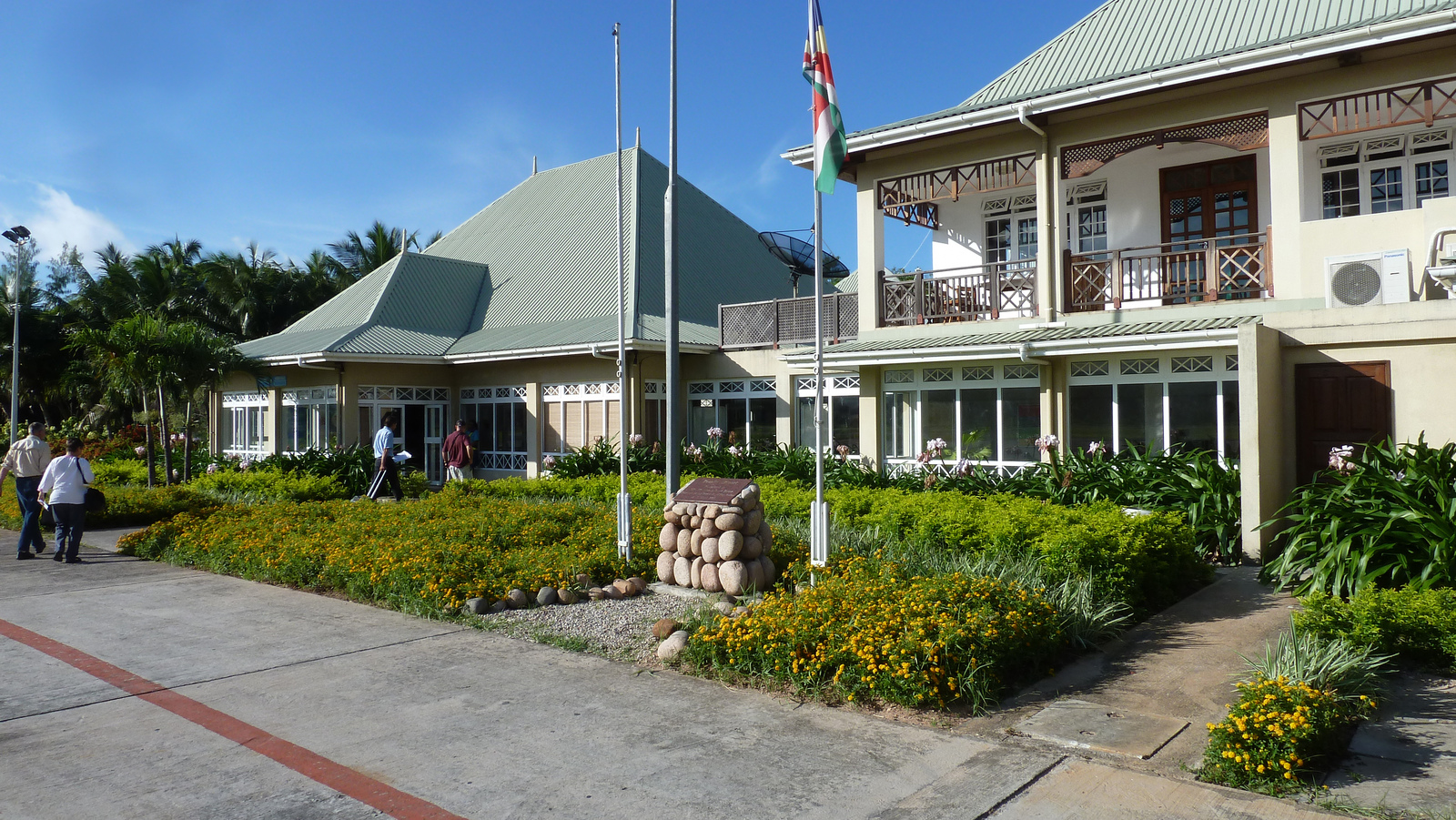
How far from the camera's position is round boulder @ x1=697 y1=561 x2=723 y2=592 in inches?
340

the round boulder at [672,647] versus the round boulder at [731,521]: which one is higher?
the round boulder at [731,521]

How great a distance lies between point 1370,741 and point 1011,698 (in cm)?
179

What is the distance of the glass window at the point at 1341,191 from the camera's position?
1368cm

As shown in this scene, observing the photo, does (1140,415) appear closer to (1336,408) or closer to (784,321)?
(1336,408)

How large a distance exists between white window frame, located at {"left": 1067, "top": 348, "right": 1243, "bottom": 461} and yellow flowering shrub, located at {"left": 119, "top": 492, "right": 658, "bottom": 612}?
6685 mm

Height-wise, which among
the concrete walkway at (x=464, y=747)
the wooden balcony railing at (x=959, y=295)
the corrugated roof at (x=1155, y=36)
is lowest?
the concrete walkway at (x=464, y=747)

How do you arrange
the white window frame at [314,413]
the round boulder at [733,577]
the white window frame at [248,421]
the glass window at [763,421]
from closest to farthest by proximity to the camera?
the round boulder at [733,577]
the glass window at [763,421]
the white window frame at [314,413]
the white window frame at [248,421]

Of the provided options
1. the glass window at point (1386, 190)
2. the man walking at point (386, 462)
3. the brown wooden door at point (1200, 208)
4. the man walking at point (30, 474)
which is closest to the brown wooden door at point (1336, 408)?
the brown wooden door at point (1200, 208)

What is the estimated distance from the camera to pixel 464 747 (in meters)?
5.06

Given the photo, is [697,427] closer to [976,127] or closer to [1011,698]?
[976,127]

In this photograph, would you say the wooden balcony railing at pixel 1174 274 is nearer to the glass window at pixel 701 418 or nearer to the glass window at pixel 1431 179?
the glass window at pixel 1431 179

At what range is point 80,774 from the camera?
4.75 metres

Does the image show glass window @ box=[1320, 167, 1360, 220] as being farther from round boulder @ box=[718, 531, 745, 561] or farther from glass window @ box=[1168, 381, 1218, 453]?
round boulder @ box=[718, 531, 745, 561]

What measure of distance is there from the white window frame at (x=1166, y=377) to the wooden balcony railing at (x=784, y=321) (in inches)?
184
